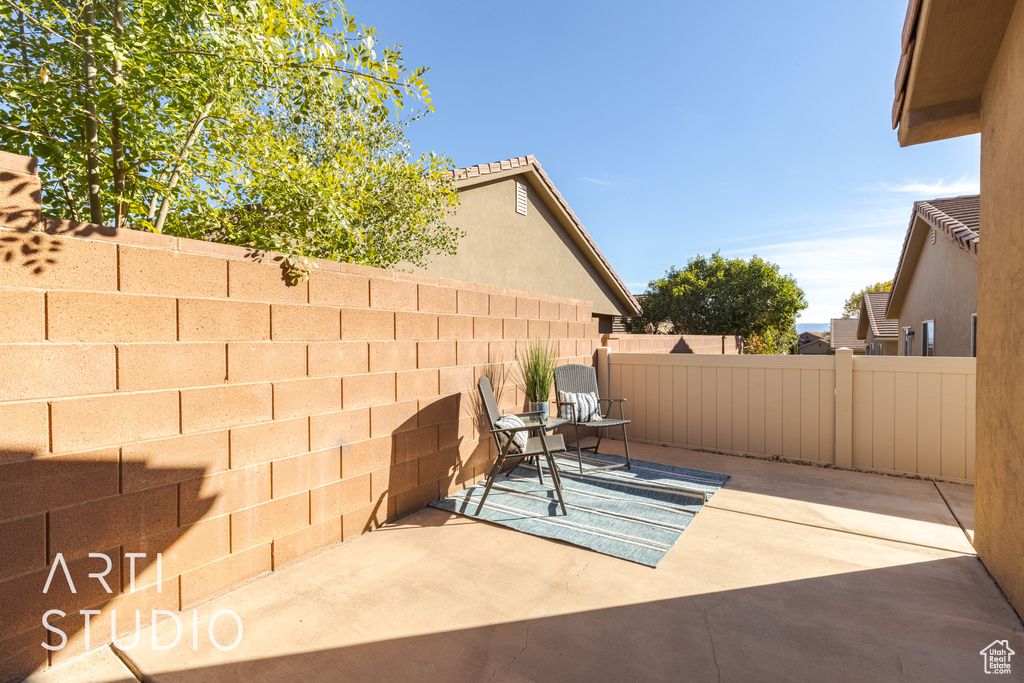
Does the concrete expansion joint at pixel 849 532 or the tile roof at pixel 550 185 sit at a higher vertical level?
Answer: the tile roof at pixel 550 185

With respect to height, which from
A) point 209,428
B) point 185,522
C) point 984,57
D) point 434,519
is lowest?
point 434,519

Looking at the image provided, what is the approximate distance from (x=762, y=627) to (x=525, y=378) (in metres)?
3.06

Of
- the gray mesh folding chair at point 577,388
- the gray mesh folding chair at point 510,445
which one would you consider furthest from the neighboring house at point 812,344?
the gray mesh folding chair at point 510,445

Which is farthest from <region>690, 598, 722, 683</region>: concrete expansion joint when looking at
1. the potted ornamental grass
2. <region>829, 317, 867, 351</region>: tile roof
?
<region>829, 317, 867, 351</region>: tile roof

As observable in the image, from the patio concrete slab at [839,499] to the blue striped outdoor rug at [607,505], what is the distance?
0.98 ft

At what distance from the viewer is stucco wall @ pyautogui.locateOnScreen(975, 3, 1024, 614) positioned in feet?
7.19

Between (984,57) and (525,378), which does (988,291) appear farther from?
(525,378)

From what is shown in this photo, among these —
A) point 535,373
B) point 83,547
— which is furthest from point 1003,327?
point 83,547

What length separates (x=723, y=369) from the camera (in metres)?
5.36

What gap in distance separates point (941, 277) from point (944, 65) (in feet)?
28.0

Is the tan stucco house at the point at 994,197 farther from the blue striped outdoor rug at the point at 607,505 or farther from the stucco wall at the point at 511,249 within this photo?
the stucco wall at the point at 511,249

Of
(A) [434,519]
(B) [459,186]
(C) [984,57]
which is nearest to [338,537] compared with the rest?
(A) [434,519]

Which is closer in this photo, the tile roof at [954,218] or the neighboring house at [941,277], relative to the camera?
the tile roof at [954,218]

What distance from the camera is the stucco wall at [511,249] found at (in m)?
7.52
